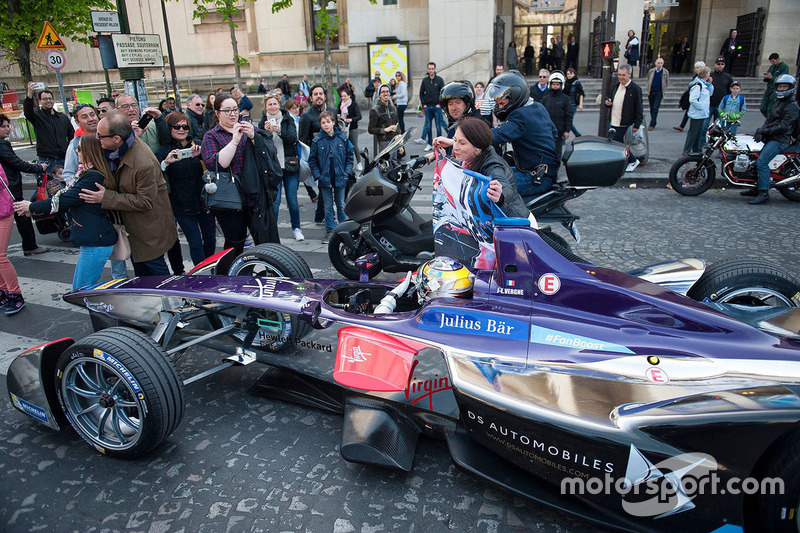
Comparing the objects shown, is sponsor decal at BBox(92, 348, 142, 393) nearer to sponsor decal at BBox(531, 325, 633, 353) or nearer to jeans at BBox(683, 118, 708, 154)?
sponsor decal at BBox(531, 325, 633, 353)

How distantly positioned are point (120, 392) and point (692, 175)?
9165 mm

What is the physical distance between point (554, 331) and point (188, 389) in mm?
2783

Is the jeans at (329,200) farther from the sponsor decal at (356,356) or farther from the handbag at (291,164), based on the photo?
the sponsor decal at (356,356)

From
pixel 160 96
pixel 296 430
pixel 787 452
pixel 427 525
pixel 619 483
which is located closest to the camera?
pixel 787 452

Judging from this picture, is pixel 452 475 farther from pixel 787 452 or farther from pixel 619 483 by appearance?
pixel 787 452

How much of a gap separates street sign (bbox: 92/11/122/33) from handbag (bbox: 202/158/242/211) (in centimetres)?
733

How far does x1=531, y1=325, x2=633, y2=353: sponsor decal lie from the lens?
8.47 ft

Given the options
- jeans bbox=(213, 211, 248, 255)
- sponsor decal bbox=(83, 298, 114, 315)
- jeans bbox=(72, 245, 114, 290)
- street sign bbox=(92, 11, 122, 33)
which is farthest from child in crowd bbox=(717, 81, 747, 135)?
street sign bbox=(92, 11, 122, 33)

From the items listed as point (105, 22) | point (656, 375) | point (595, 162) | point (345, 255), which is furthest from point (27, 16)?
point (656, 375)

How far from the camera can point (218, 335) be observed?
3766mm

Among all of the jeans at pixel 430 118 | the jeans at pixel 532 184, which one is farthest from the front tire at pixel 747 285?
the jeans at pixel 430 118

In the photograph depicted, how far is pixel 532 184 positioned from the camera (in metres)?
6.01

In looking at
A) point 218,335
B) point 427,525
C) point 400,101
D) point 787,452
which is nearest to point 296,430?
point 218,335

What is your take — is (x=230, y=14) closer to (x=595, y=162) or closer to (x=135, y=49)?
(x=135, y=49)
